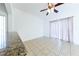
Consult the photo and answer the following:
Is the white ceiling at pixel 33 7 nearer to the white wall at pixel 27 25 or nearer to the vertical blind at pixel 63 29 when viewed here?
the white wall at pixel 27 25

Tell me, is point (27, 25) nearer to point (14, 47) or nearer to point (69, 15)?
point (14, 47)

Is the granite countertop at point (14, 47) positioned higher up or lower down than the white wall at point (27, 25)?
lower down

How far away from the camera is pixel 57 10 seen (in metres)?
1.49

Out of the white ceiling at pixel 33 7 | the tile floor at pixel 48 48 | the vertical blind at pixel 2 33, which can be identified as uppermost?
the white ceiling at pixel 33 7

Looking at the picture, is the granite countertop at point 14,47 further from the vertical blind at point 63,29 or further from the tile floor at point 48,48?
the vertical blind at point 63,29

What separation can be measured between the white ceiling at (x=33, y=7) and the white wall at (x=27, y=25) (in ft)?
0.15

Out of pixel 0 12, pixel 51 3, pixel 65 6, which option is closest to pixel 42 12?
pixel 51 3

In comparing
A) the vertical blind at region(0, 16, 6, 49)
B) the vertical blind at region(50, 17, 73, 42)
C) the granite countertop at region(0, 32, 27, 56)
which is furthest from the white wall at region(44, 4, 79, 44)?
the vertical blind at region(0, 16, 6, 49)

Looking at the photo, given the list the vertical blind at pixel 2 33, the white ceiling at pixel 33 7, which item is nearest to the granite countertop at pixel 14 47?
the vertical blind at pixel 2 33

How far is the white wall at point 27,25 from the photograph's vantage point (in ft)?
4.97

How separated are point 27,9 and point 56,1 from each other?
375 millimetres

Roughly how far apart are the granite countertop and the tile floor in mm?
67

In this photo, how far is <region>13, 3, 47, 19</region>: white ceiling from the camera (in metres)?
1.50

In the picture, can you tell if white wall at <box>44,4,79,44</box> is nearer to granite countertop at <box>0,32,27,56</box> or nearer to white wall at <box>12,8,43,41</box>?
white wall at <box>12,8,43,41</box>
